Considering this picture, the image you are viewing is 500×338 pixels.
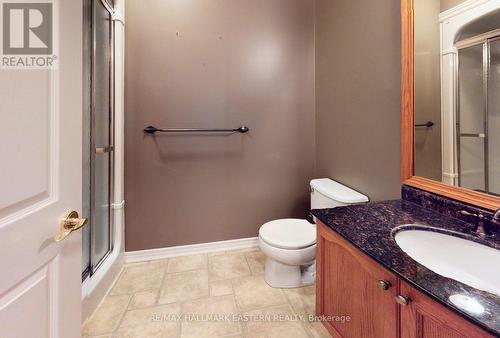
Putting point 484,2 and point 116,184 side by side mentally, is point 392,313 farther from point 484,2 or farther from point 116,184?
point 116,184

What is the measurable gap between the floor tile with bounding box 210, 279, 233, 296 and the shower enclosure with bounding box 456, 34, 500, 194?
1456mm

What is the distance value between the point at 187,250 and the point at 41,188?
1662 mm

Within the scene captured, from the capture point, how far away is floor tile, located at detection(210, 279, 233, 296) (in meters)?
1.65

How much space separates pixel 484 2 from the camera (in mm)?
953

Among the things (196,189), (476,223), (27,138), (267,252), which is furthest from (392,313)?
(196,189)

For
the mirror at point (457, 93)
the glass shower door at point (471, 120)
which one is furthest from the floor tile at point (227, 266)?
the glass shower door at point (471, 120)

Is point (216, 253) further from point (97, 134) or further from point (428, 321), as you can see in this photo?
point (428, 321)

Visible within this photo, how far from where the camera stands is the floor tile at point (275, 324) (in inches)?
52.2

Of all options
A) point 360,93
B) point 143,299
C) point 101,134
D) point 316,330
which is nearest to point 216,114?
point 101,134

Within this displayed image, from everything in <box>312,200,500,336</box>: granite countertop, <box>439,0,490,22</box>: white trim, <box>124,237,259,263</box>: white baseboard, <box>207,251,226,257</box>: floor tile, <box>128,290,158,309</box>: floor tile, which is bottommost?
<box>128,290,158,309</box>: floor tile

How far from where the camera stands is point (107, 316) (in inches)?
57.0

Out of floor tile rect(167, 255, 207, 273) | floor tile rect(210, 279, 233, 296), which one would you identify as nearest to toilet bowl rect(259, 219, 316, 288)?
floor tile rect(210, 279, 233, 296)

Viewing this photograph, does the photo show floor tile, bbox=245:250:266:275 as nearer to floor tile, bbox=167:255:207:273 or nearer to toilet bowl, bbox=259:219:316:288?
toilet bowl, bbox=259:219:316:288

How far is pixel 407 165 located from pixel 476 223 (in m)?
0.42
